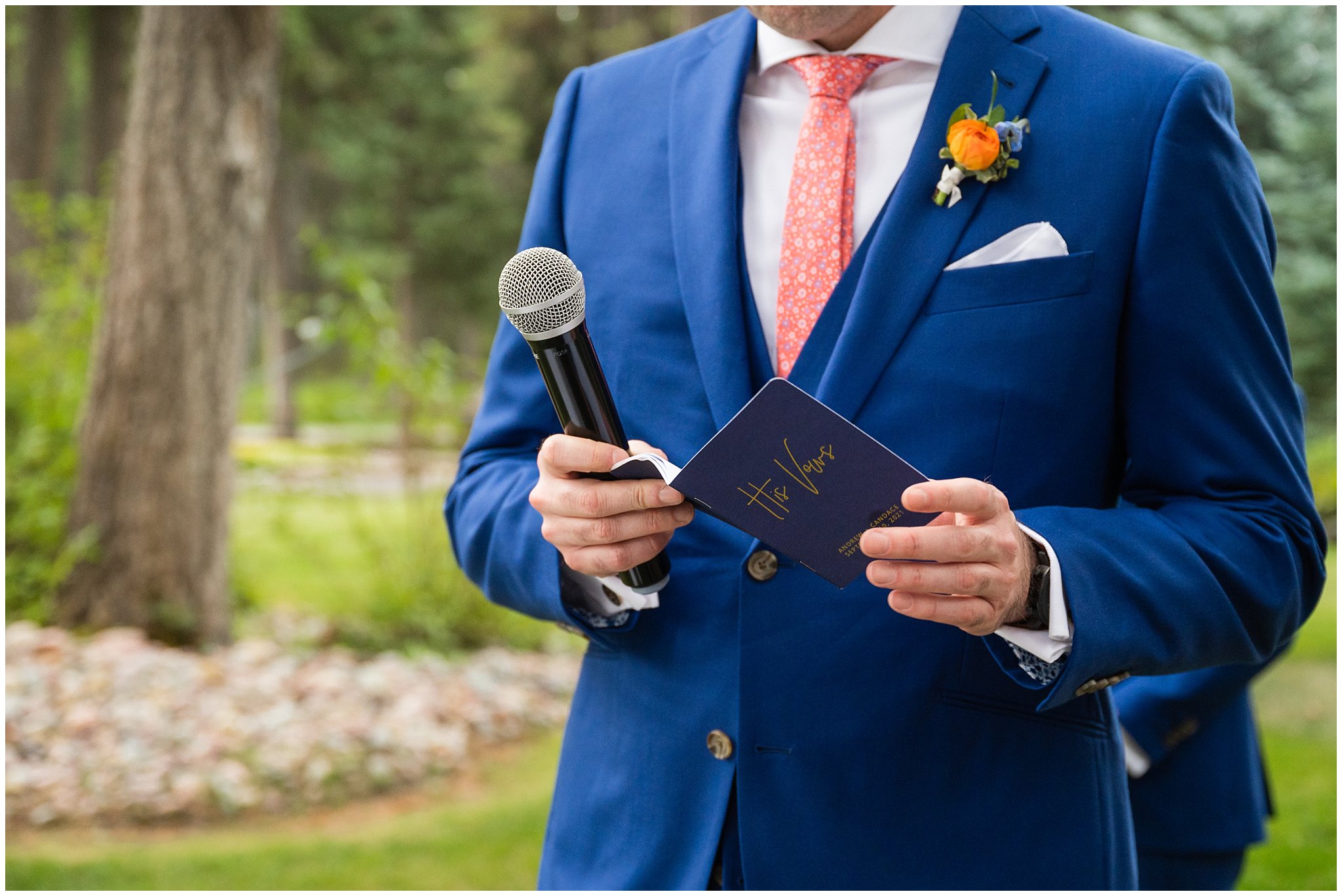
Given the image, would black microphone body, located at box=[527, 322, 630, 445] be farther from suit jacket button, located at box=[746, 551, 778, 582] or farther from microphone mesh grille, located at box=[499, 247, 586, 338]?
suit jacket button, located at box=[746, 551, 778, 582]

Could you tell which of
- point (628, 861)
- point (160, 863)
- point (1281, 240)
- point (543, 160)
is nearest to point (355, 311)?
point (160, 863)

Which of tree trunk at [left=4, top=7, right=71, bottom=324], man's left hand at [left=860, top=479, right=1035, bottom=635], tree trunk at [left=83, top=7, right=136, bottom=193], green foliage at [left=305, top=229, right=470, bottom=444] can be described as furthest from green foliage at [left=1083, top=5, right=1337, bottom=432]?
tree trunk at [left=4, top=7, right=71, bottom=324]

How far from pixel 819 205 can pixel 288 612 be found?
6.85m

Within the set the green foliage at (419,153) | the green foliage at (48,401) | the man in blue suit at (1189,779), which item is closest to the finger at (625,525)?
the man in blue suit at (1189,779)

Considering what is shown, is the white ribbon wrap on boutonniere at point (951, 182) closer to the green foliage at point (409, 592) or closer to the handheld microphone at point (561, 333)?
the handheld microphone at point (561, 333)

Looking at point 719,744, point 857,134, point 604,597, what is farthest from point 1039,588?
point 857,134

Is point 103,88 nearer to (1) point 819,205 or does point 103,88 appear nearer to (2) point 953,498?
(1) point 819,205

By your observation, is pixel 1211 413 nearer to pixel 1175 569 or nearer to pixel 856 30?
pixel 1175 569

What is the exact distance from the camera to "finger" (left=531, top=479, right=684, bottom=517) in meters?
1.15

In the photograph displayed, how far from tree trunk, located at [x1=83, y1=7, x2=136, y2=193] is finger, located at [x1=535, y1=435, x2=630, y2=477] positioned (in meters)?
13.3

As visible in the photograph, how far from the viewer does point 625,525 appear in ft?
3.90

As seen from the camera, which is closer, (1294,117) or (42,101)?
(1294,117)

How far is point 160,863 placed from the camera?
3955mm

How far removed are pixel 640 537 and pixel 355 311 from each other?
5271mm
